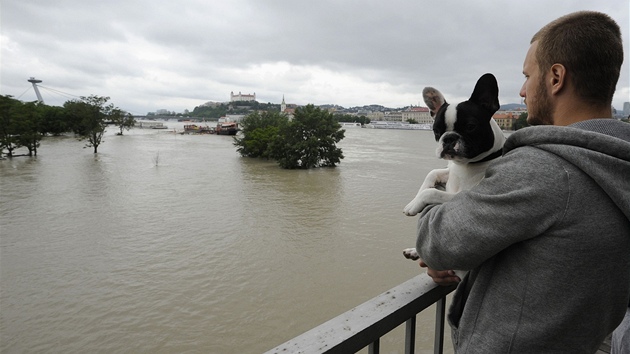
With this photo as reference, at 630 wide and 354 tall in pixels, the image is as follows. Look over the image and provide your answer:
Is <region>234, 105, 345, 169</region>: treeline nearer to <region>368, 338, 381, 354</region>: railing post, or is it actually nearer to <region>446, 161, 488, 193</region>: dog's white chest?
<region>446, 161, 488, 193</region>: dog's white chest

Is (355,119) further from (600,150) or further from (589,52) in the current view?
(600,150)

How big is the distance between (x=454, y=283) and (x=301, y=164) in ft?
83.2

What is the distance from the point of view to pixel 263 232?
40.1 feet

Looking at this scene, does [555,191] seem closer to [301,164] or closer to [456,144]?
[456,144]

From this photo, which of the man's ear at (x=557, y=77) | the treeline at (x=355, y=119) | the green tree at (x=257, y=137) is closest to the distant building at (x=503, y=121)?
the man's ear at (x=557, y=77)

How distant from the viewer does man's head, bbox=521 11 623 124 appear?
90 centimetres

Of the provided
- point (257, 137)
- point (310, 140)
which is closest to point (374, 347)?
point (310, 140)

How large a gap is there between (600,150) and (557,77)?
0.23 meters

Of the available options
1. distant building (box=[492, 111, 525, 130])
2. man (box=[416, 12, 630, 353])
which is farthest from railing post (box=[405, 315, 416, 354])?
distant building (box=[492, 111, 525, 130])

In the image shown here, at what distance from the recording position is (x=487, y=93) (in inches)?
57.9

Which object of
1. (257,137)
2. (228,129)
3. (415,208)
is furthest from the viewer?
(228,129)

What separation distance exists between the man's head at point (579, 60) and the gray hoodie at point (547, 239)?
93 mm

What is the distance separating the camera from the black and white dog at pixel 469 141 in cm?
Result: 144

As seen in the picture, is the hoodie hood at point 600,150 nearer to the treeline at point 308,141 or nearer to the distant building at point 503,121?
the distant building at point 503,121
